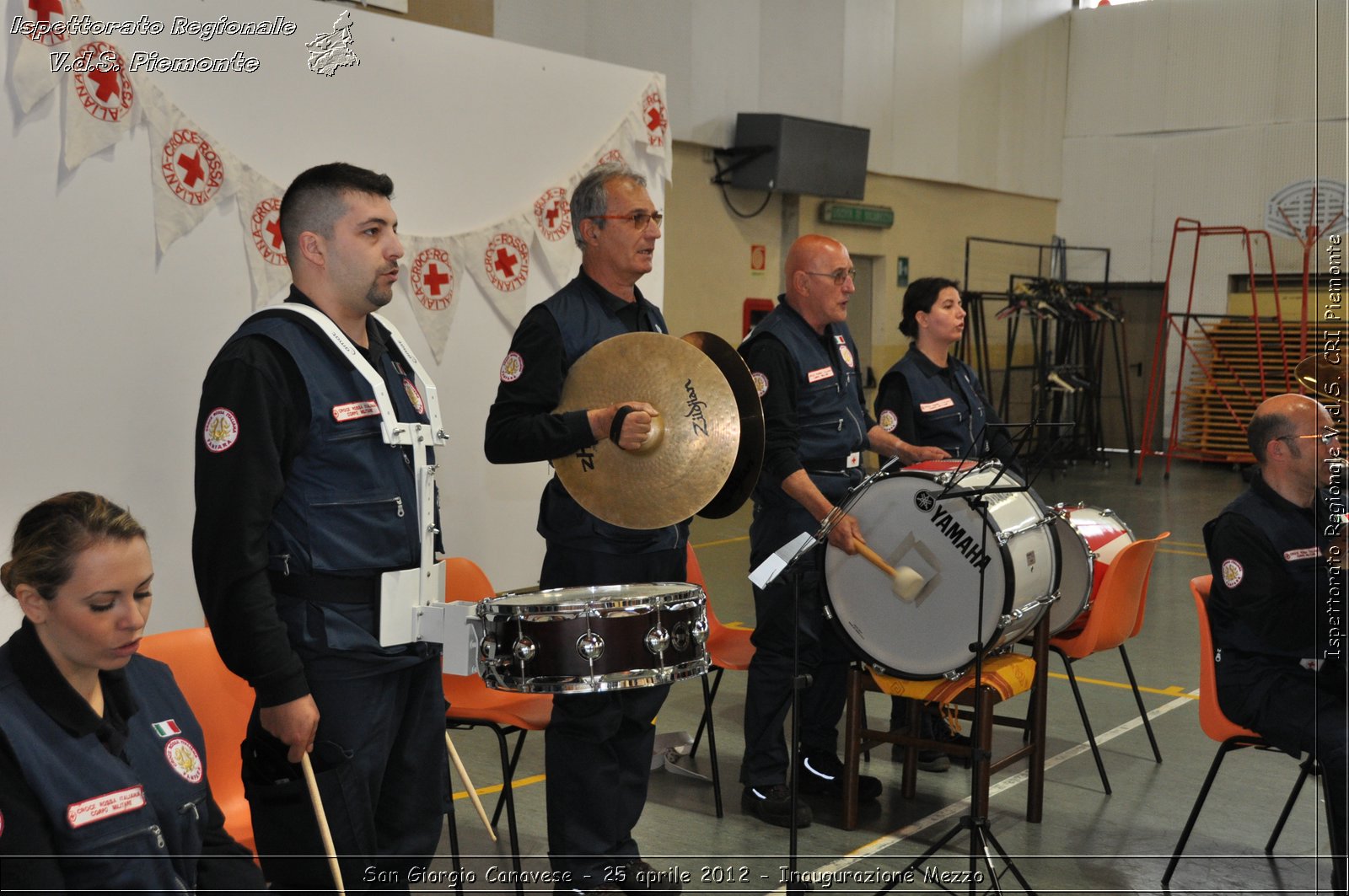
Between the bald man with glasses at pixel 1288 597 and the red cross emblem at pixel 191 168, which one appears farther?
the red cross emblem at pixel 191 168

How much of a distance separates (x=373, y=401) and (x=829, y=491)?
1.98m

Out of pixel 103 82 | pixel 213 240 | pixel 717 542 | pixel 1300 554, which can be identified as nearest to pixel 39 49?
pixel 103 82

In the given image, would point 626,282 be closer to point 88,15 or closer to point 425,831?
point 425,831

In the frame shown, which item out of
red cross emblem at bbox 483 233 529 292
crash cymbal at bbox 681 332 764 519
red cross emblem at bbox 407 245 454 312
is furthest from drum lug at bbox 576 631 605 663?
red cross emblem at bbox 483 233 529 292

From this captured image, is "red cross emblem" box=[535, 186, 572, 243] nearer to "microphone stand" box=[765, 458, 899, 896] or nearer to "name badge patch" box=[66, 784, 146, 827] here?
"microphone stand" box=[765, 458, 899, 896]

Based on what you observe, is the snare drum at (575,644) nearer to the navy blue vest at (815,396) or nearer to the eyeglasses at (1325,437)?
the navy blue vest at (815,396)

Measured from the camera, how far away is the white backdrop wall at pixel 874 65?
10.2m

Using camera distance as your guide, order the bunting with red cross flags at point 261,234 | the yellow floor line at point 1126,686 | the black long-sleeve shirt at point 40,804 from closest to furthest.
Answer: the black long-sleeve shirt at point 40,804 → the bunting with red cross flags at point 261,234 → the yellow floor line at point 1126,686

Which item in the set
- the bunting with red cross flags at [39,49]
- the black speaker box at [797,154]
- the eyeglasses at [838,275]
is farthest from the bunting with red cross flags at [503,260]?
the black speaker box at [797,154]

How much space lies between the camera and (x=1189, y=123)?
14.5 m

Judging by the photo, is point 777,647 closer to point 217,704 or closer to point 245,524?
point 217,704

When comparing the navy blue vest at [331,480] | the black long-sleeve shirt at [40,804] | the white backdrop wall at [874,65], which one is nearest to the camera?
the black long-sleeve shirt at [40,804]

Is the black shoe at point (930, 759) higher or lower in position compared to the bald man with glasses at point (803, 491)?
lower

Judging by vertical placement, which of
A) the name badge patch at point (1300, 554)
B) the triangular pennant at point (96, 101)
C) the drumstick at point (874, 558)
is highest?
the triangular pennant at point (96, 101)
